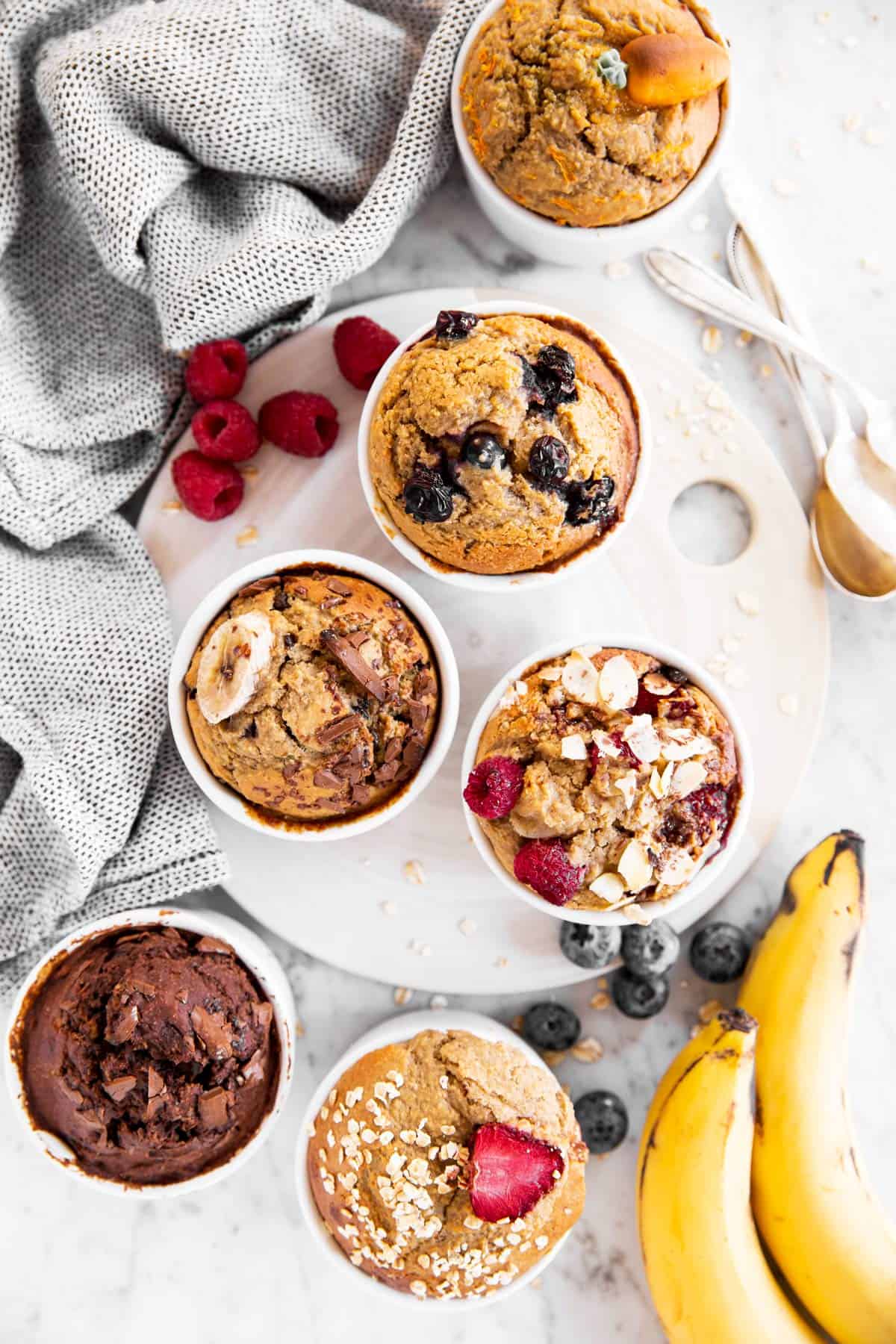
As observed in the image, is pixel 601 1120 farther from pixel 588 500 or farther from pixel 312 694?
pixel 588 500

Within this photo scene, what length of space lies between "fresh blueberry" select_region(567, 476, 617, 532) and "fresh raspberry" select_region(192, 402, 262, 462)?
2.37 ft

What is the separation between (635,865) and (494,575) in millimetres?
588

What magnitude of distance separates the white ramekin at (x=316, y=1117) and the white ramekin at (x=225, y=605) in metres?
0.45

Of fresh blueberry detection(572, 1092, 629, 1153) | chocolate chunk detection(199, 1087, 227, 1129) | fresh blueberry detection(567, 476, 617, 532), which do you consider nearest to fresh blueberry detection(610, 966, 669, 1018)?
fresh blueberry detection(572, 1092, 629, 1153)

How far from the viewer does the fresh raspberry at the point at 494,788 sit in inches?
74.4

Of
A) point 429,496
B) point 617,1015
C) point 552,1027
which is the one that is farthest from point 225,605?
point 617,1015

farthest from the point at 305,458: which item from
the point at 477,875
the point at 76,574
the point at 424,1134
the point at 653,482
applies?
the point at 424,1134

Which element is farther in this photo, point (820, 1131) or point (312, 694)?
point (820, 1131)

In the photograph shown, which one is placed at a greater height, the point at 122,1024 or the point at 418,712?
the point at 418,712

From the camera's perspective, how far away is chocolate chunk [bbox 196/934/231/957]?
2.11 metres

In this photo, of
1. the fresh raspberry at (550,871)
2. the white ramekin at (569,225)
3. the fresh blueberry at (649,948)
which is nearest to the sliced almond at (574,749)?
the fresh raspberry at (550,871)

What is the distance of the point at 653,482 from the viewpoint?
2355mm

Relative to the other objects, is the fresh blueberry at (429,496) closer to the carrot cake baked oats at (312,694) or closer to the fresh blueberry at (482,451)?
the fresh blueberry at (482,451)

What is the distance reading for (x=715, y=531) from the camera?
2383 mm
